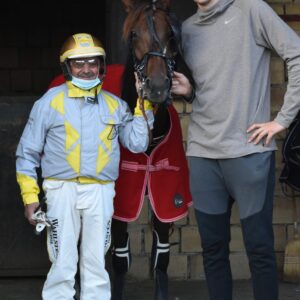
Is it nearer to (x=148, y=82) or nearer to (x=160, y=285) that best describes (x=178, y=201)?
(x=160, y=285)

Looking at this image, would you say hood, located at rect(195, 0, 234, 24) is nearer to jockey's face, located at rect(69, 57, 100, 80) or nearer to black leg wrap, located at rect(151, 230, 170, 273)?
jockey's face, located at rect(69, 57, 100, 80)

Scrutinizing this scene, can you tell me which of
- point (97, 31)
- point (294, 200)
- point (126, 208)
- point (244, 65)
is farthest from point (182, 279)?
point (97, 31)

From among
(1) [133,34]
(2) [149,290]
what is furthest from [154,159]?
(2) [149,290]

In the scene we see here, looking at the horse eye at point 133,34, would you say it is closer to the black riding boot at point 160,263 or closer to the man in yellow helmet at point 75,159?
the man in yellow helmet at point 75,159

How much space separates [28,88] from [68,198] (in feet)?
13.9

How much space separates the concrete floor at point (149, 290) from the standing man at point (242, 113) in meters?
1.25

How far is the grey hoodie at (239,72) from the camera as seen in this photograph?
3928 mm

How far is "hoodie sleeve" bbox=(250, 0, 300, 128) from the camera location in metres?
3.91

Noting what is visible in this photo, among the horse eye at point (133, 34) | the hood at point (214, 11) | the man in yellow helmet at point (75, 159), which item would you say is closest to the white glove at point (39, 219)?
the man in yellow helmet at point (75, 159)

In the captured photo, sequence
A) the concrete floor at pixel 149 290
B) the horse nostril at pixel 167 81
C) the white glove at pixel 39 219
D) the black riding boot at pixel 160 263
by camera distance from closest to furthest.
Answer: the horse nostril at pixel 167 81 → the white glove at pixel 39 219 → the black riding boot at pixel 160 263 → the concrete floor at pixel 149 290

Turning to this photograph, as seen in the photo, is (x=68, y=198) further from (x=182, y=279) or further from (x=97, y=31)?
(x=97, y=31)

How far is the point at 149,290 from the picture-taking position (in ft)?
17.6

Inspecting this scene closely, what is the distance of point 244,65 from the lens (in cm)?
393

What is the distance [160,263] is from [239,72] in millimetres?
1264
